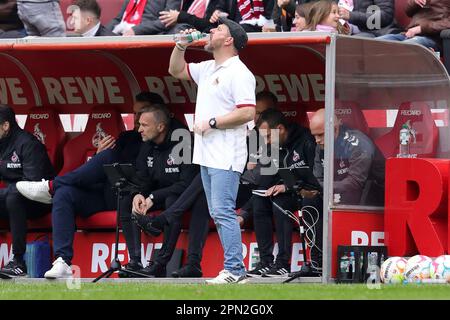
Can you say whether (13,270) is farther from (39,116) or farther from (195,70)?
(195,70)

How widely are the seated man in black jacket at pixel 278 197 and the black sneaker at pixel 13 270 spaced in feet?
7.04

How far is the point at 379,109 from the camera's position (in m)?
12.4

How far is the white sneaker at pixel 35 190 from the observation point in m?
13.0

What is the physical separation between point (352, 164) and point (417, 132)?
898 millimetres

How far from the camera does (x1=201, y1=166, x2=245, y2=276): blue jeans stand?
35.9ft

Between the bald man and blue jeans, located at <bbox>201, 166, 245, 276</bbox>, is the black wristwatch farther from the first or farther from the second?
the bald man

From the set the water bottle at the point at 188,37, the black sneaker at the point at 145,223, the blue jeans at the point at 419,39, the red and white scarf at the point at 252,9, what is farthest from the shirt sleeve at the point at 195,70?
the red and white scarf at the point at 252,9

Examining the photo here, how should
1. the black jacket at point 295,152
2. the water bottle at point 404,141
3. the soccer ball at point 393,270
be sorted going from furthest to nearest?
1. the water bottle at point 404,141
2. the black jacket at point 295,152
3. the soccer ball at point 393,270

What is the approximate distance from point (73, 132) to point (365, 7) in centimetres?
323

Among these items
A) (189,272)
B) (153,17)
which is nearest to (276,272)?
(189,272)

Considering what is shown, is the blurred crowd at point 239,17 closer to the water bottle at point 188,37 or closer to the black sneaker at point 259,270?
the water bottle at point 188,37

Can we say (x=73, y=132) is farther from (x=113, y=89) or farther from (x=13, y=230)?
(x=13, y=230)

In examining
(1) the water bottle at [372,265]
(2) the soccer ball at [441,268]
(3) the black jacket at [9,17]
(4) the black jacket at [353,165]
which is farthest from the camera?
(3) the black jacket at [9,17]

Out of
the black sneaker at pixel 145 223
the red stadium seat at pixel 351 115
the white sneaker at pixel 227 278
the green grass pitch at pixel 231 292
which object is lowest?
the green grass pitch at pixel 231 292
